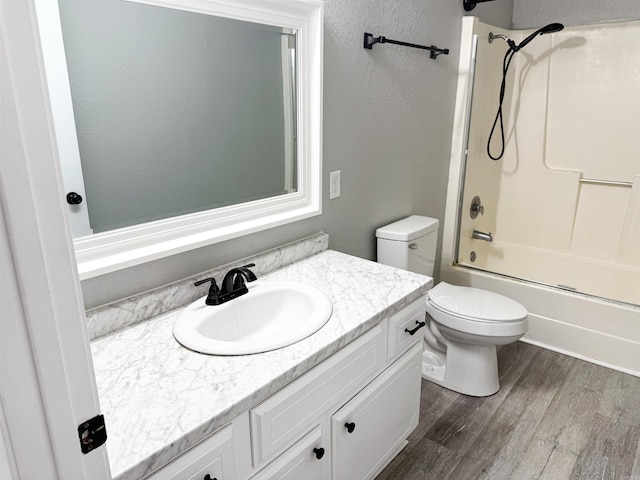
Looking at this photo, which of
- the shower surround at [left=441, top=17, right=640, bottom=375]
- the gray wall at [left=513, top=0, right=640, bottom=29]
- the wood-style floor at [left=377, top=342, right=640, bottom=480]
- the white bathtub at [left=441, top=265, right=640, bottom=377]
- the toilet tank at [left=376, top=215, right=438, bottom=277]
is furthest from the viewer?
the gray wall at [left=513, top=0, right=640, bottom=29]

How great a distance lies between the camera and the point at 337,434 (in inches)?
53.1

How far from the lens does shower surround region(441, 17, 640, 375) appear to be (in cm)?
255

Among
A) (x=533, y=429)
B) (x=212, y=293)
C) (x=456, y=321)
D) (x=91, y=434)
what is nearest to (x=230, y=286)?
(x=212, y=293)

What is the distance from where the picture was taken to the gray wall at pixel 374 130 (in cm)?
165

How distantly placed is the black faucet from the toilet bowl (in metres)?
1.12

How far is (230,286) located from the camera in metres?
1.43

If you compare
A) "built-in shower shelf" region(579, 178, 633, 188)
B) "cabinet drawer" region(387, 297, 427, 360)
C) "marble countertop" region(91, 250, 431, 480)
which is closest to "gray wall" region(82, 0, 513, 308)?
"marble countertop" region(91, 250, 431, 480)

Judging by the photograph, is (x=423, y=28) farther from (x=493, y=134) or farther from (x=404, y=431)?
(x=404, y=431)

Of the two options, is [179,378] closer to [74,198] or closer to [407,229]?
[74,198]

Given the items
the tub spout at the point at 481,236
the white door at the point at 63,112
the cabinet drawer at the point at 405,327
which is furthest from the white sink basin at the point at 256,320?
the tub spout at the point at 481,236

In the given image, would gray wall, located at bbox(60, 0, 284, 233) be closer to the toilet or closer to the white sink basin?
the white sink basin

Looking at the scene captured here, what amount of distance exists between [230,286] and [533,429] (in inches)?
59.1

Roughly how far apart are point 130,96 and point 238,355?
764 mm

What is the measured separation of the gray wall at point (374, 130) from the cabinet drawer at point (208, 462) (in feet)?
1.78
